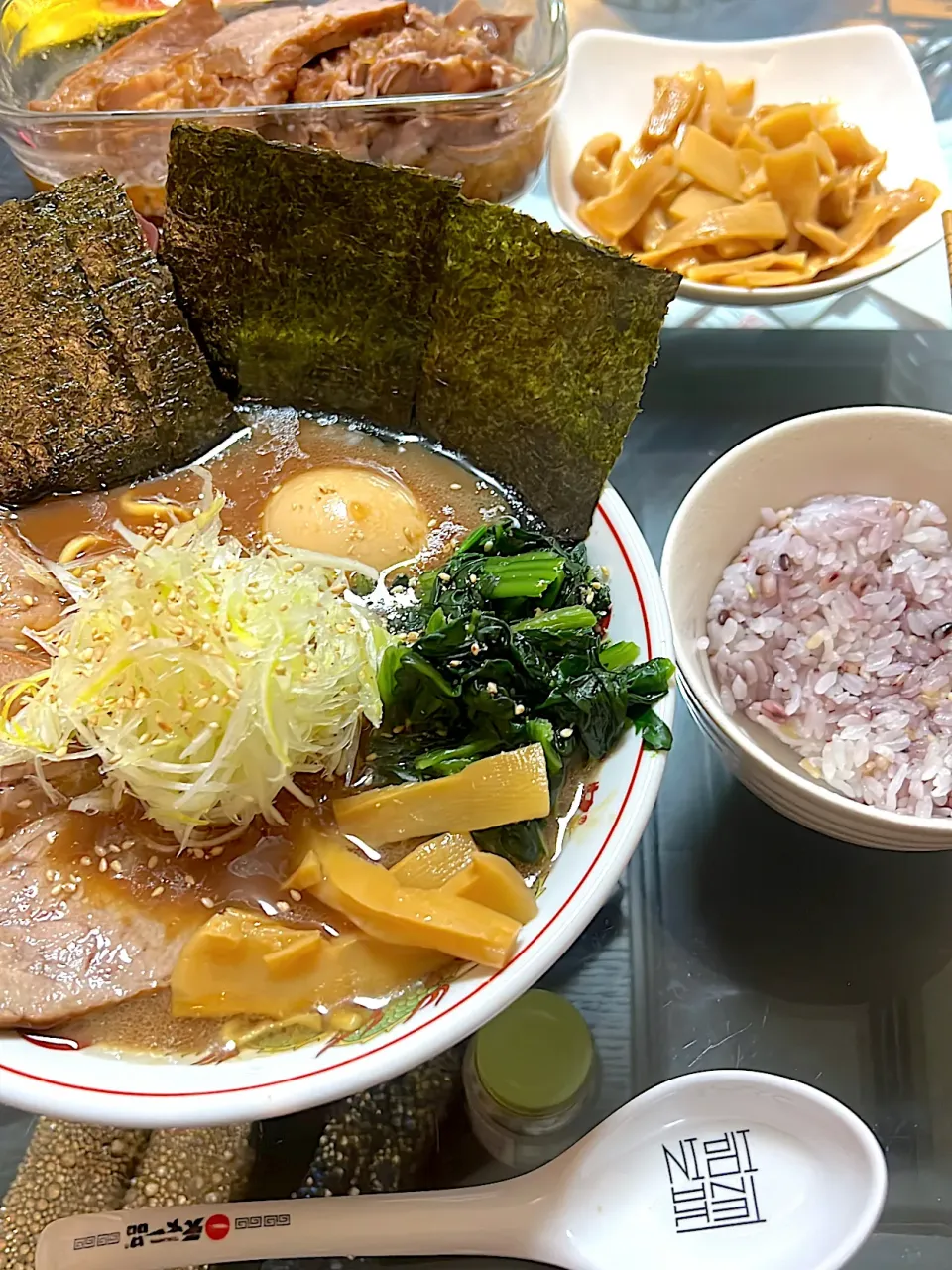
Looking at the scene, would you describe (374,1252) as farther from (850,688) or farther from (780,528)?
(780,528)

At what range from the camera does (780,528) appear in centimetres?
173

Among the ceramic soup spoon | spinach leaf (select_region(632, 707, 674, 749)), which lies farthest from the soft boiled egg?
the ceramic soup spoon

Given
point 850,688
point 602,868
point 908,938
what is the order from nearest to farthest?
point 602,868 → point 850,688 → point 908,938

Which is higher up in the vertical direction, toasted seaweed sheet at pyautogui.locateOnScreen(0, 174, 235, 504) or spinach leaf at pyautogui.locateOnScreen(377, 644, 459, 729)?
toasted seaweed sheet at pyautogui.locateOnScreen(0, 174, 235, 504)

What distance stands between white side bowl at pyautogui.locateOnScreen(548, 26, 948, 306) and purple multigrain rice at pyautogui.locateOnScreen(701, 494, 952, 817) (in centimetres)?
119

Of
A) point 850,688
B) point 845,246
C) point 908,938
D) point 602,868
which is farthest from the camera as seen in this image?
point 845,246

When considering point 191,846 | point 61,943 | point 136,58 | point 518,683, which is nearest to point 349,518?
point 518,683

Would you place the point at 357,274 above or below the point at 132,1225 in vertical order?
above

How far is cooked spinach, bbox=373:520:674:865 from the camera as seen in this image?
1.34 m

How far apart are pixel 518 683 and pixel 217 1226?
0.78m

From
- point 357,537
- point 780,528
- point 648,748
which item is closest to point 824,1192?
point 648,748

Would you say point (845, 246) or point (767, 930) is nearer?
point (767, 930)

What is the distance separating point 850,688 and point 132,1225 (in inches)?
48.7

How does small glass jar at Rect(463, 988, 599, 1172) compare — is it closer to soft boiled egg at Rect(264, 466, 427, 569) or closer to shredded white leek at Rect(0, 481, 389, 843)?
shredded white leek at Rect(0, 481, 389, 843)
